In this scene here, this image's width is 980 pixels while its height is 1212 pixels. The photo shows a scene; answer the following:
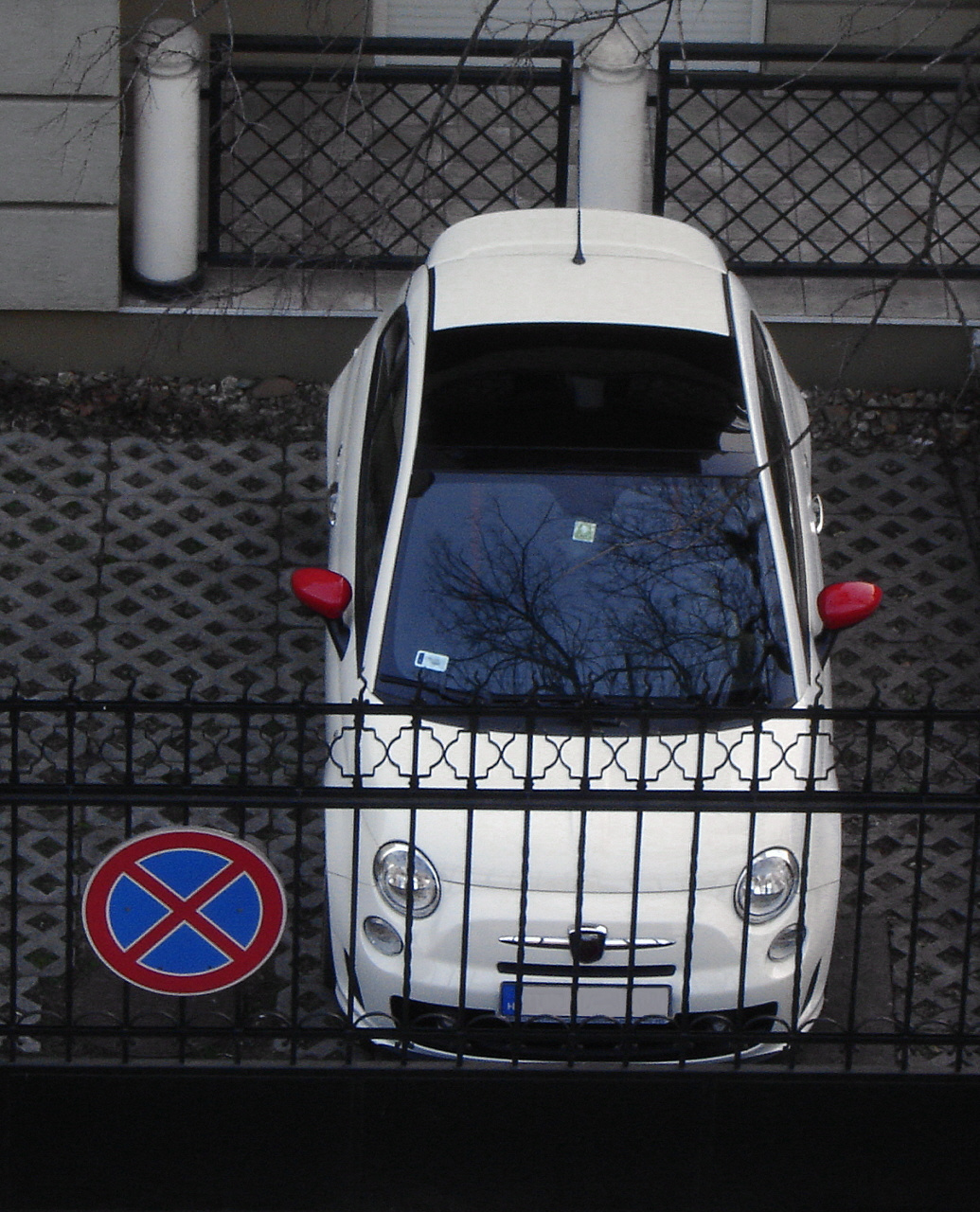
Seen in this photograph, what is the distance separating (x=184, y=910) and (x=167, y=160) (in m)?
5.41

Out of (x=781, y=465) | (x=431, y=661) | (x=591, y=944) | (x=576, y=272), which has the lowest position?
(x=591, y=944)

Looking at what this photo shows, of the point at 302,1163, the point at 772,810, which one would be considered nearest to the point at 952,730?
the point at 772,810

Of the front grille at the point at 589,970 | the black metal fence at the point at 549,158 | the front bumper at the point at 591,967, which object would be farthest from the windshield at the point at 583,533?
the black metal fence at the point at 549,158

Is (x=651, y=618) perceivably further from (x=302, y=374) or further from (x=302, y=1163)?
(x=302, y=374)

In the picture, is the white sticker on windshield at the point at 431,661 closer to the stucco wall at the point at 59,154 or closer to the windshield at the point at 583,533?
the windshield at the point at 583,533

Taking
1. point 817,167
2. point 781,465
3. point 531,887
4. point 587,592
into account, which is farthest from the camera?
point 817,167

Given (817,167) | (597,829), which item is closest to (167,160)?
(817,167)

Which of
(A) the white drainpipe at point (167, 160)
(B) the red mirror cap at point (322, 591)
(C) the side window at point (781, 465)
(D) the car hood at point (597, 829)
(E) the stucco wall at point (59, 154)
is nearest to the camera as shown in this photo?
(D) the car hood at point (597, 829)

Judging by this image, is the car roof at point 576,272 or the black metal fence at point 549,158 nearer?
the car roof at point 576,272

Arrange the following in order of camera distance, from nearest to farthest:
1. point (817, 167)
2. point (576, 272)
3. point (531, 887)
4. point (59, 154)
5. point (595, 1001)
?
1. point (595, 1001)
2. point (531, 887)
3. point (576, 272)
4. point (59, 154)
5. point (817, 167)

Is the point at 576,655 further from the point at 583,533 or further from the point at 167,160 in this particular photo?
the point at 167,160

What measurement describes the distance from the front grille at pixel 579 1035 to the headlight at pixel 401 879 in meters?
0.28

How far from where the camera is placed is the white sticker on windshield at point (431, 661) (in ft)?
18.2

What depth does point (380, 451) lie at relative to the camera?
20.9ft
